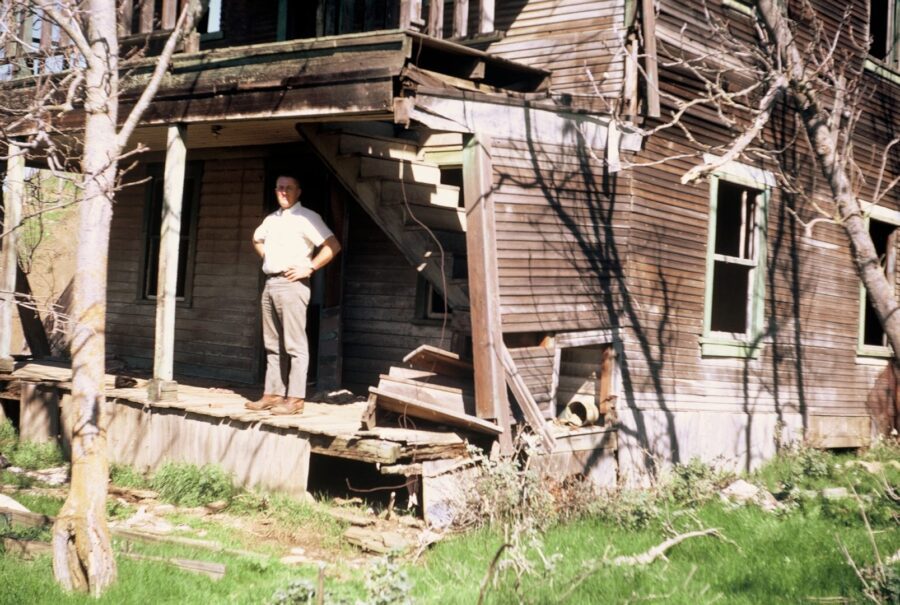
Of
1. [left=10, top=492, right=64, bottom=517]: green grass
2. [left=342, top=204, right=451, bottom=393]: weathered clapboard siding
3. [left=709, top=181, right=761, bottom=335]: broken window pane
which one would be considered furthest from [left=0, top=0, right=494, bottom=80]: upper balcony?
[left=709, top=181, right=761, bottom=335]: broken window pane

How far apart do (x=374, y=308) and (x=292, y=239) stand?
2341mm

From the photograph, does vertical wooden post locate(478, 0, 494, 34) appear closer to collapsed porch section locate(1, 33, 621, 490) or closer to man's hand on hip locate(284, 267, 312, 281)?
collapsed porch section locate(1, 33, 621, 490)

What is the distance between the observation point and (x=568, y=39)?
32.1 feet

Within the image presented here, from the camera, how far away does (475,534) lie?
22.9ft

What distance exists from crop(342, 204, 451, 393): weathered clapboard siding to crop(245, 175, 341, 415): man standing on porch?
198cm

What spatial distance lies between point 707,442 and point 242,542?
531 centimetres

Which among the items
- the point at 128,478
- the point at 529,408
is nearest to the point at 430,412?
the point at 529,408

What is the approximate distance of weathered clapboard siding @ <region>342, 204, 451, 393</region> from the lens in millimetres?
10523

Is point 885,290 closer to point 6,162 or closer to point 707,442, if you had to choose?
point 707,442

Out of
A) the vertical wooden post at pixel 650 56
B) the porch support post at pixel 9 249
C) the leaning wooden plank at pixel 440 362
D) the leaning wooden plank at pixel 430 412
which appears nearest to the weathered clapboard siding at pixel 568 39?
the vertical wooden post at pixel 650 56

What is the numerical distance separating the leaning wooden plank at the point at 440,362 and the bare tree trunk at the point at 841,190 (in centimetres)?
335

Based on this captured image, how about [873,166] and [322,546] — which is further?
[873,166]

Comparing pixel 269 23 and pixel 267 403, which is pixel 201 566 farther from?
pixel 269 23

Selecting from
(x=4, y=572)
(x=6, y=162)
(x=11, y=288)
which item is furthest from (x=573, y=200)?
(x=6, y=162)
